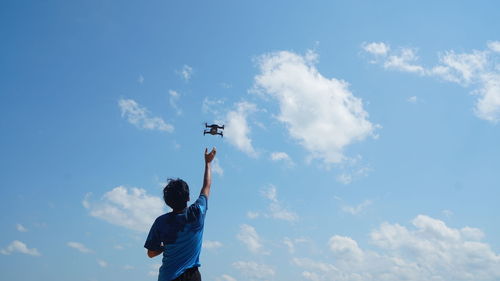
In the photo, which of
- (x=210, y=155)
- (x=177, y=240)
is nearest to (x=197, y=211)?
(x=177, y=240)

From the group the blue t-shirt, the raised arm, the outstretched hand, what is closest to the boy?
the blue t-shirt

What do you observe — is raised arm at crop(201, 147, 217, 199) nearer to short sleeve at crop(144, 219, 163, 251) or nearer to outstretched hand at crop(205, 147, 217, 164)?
outstretched hand at crop(205, 147, 217, 164)

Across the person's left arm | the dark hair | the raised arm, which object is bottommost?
the person's left arm

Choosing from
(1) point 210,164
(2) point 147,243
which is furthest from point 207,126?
(2) point 147,243

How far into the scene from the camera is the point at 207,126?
17500 mm

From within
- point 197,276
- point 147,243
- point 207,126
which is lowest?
point 197,276

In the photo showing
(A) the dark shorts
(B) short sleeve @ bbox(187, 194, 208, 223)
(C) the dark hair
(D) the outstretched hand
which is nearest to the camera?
(A) the dark shorts

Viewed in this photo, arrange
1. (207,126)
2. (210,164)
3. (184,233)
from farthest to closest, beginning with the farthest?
(207,126), (210,164), (184,233)

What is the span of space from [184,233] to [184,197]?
1.88 feet

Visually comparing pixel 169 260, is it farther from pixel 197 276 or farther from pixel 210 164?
pixel 210 164

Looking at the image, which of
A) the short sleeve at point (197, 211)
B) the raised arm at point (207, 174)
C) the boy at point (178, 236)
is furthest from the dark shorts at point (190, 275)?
the raised arm at point (207, 174)

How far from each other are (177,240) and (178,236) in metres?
0.07

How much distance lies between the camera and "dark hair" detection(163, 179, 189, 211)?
21.6 ft

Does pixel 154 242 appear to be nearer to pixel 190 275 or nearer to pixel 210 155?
pixel 190 275
